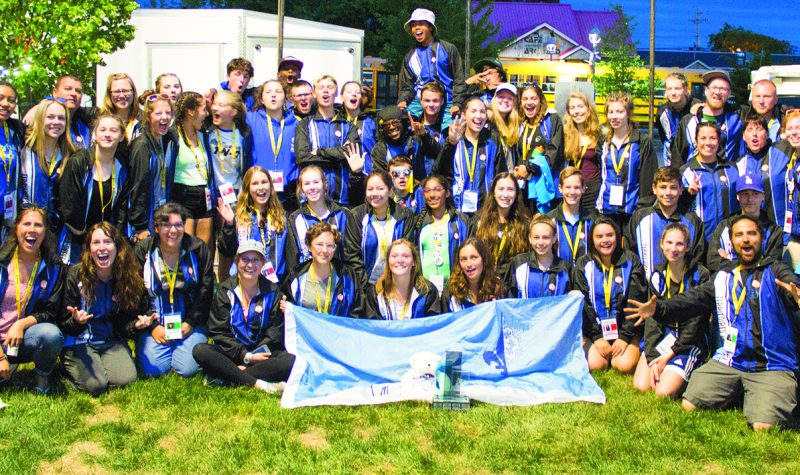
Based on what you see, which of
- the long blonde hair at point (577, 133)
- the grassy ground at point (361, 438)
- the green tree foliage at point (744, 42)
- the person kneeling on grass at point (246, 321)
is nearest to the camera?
the grassy ground at point (361, 438)

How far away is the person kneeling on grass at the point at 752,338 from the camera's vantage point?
19.9ft

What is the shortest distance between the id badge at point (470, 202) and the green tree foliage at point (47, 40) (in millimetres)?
8935

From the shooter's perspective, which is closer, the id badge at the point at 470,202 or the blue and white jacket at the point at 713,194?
the blue and white jacket at the point at 713,194

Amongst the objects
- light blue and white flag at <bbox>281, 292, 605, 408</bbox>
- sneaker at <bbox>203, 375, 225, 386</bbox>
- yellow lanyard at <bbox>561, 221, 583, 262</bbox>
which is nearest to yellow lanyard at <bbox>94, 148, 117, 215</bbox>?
sneaker at <bbox>203, 375, 225, 386</bbox>

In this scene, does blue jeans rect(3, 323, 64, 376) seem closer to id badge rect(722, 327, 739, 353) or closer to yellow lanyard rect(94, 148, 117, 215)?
yellow lanyard rect(94, 148, 117, 215)

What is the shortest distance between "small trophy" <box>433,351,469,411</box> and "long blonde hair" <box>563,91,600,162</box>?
9.40 ft

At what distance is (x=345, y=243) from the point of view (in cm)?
764

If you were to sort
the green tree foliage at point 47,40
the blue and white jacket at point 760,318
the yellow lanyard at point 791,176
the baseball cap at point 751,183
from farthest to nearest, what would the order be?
the green tree foliage at point 47,40 → the yellow lanyard at point 791,176 → the baseball cap at point 751,183 → the blue and white jacket at point 760,318

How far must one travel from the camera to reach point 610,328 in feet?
23.9

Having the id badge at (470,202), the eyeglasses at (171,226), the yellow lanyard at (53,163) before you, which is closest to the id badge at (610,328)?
the id badge at (470,202)

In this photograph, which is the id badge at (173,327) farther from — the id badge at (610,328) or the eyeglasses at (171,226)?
the id badge at (610,328)

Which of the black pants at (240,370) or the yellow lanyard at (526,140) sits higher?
the yellow lanyard at (526,140)

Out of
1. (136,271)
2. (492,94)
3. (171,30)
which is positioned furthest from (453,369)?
(171,30)

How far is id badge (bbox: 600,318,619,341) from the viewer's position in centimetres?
729
